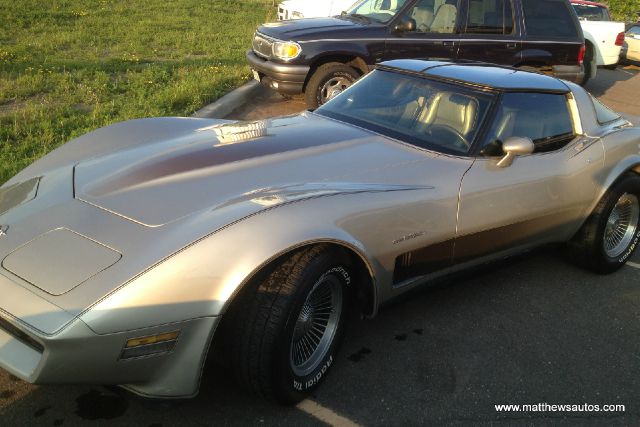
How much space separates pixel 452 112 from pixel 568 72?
20.3 feet

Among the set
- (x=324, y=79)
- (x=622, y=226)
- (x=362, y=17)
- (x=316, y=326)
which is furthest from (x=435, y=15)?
(x=316, y=326)

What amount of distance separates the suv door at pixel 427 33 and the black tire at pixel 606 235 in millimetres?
4095

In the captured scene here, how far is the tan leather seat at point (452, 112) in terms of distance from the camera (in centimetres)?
364

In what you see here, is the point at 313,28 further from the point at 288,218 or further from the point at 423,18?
the point at 288,218

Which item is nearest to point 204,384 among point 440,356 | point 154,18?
point 440,356

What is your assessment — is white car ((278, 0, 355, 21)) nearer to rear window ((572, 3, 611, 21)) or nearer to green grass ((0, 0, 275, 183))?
green grass ((0, 0, 275, 183))

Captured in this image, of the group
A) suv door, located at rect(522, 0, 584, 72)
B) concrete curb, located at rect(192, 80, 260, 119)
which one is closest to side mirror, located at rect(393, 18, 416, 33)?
suv door, located at rect(522, 0, 584, 72)

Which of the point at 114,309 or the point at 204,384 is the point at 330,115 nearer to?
the point at 204,384

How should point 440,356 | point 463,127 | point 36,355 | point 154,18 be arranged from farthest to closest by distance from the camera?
point 154,18
point 463,127
point 440,356
point 36,355

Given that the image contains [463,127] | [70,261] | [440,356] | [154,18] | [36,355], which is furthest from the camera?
[154,18]

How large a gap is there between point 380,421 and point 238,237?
3.47 ft

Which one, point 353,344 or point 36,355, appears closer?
point 36,355

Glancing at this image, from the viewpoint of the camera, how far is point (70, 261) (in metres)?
2.36

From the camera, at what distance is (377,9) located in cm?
845
